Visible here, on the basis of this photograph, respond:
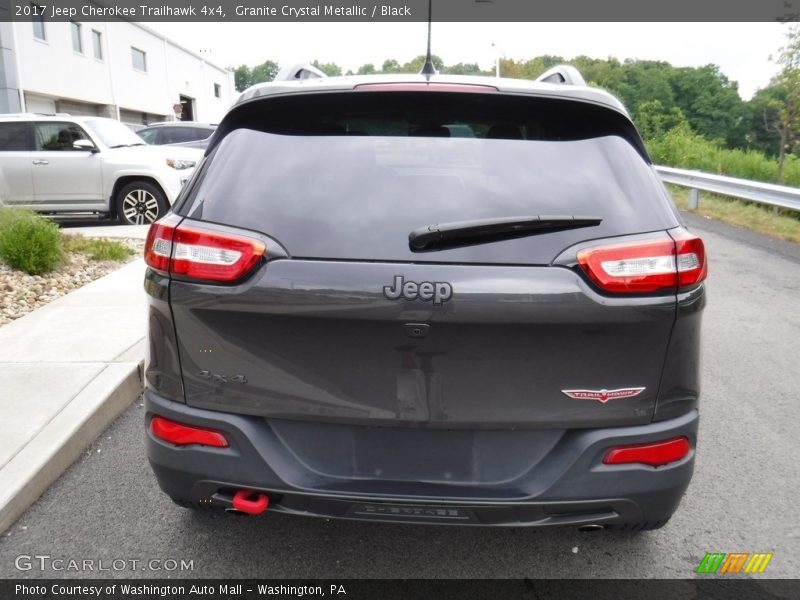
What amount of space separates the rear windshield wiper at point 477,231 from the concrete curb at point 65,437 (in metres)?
2.22

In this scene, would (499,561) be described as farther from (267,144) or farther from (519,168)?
(267,144)

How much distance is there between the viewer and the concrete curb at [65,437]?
3.06 meters

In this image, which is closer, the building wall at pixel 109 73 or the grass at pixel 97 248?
the grass at pixel 97 248

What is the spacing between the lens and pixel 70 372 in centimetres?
443

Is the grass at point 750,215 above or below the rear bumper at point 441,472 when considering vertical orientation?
below

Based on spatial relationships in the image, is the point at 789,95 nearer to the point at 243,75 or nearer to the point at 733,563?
the point at 733,563

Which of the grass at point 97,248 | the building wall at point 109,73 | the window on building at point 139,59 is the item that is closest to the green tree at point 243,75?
the building wall at point 109,73

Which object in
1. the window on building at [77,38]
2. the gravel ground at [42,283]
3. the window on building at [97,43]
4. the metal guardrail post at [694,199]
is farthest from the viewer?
the window on building at [97,43]

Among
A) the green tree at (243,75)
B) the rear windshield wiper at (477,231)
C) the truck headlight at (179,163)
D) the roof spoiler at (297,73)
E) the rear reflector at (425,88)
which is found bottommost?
the truck headlight at (179,163)

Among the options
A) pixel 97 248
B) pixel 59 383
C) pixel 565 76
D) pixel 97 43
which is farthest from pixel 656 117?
pixel 59 383

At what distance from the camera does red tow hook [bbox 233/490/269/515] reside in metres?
2.26

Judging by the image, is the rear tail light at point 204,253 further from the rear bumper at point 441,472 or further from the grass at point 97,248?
the grass at point 97,248

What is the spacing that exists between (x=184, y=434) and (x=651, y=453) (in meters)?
1.55
